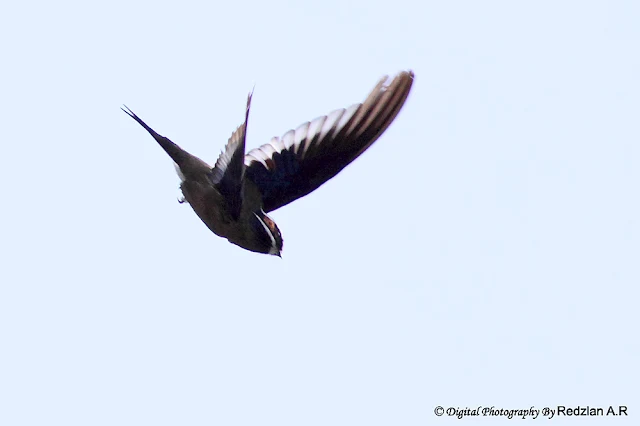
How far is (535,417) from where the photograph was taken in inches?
300

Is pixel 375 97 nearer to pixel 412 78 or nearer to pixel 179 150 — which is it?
pixel 412 78

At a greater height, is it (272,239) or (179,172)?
(179,172)

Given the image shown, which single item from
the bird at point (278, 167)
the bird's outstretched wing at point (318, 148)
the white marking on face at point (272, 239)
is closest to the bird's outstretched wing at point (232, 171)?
the bird at point (278, 167)

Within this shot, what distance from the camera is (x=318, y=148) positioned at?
767 centimetres

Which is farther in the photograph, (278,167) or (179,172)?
(278,167)

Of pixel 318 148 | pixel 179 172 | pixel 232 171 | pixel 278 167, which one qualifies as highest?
pixel 318 148

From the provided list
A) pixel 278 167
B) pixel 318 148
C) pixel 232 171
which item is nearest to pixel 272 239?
pixel 232 171

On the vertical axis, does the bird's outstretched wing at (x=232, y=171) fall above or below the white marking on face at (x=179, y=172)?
below

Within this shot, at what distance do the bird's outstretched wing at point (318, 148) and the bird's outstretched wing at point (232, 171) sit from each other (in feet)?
1.85

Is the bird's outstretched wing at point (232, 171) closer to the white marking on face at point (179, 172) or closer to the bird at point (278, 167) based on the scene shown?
the bird at point (278, 167)

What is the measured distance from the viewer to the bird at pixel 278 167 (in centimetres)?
705

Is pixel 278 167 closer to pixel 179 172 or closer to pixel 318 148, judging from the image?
pixel 318 148

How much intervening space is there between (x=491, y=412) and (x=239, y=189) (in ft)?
7.90

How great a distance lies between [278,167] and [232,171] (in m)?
0.91
